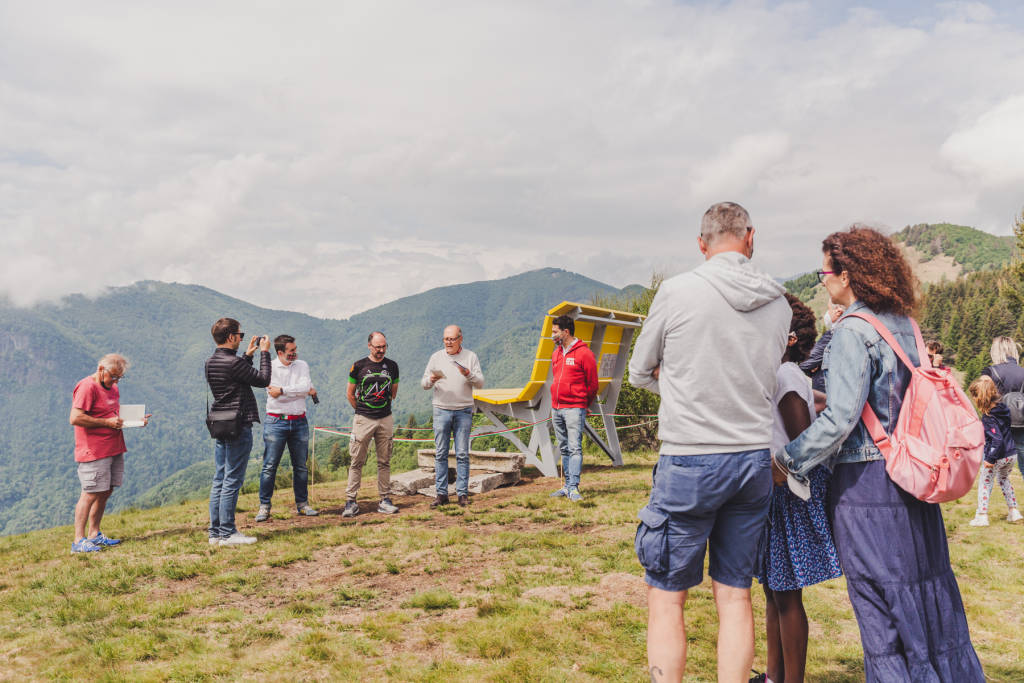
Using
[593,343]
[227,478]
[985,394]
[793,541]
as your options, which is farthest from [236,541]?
[985,394]

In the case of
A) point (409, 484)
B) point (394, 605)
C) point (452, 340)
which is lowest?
point (394, 605)

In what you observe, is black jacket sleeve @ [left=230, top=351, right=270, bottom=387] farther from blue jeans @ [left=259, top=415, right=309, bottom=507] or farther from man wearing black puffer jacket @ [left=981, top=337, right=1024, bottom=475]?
man wearing black puffer jacket @ [left=981, top=337, right=1024, bottom=475]

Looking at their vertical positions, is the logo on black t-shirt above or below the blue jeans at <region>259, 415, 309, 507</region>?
above

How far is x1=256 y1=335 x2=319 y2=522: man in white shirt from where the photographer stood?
7922mm

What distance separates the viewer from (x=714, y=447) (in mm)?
2662

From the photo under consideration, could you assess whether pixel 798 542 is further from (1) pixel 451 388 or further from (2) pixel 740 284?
(1) pixel 451 388

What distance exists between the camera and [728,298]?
269cm

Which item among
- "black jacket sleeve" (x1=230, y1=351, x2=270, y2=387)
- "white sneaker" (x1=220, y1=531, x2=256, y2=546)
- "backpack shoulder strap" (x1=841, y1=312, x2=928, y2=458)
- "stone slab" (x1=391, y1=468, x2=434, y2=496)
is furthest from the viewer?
Result: "stone slab" (x1=391, y1=468, x2=434, y2=496)

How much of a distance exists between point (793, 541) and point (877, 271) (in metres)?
1.25

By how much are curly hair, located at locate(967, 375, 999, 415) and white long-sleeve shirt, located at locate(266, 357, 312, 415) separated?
A: 7.46 m

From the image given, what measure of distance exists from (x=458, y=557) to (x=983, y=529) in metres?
5.81

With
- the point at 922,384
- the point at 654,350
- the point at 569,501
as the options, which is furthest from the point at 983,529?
the point at 654,350

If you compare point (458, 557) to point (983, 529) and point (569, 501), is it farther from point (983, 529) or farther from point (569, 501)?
point (983, 529)

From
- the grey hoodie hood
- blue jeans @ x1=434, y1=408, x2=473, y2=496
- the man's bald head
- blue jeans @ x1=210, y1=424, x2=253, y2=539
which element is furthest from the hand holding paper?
the grey hoodie hood
